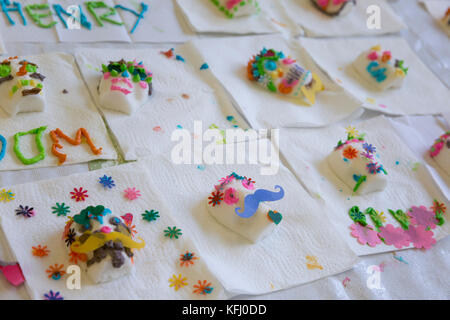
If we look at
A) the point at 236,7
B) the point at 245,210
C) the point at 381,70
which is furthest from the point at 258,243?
the point at 236,7

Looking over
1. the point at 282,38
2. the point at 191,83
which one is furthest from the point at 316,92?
the point at 191,83

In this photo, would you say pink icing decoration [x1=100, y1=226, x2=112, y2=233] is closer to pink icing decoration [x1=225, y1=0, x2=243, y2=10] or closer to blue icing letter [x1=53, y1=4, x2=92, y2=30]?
blue icing letter [x1=53, y1=4, x2=92, y2=30]

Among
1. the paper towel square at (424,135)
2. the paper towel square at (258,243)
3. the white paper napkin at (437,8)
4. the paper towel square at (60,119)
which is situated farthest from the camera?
the white paper napkin at (437,8)

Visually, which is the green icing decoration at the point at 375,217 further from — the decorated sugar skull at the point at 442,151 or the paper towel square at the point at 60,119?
the paper towel square at the point at 60,119

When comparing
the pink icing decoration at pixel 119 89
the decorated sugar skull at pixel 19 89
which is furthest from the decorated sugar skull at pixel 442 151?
the decorated sugar skull at pixel 19 89

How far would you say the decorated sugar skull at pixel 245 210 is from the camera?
1.16 metres

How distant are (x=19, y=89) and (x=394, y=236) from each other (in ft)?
3.39

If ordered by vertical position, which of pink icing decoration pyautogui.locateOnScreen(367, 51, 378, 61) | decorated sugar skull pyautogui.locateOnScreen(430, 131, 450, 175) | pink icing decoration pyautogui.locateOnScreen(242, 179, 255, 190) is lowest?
pink icing decoration pyautogui.locateOnScreen(242, 179, 255, 190)

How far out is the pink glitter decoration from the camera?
1.18 m

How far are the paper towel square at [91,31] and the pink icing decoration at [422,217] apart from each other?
Result: 1.02 meters

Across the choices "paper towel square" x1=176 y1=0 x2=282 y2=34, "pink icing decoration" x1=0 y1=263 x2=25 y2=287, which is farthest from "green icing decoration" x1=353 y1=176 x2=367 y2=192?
"pink icing decoration" x1=0 y1=263 x2=25 y2=287

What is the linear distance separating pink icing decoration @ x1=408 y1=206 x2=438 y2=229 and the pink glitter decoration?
735mm

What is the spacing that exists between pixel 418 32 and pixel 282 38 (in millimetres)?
657

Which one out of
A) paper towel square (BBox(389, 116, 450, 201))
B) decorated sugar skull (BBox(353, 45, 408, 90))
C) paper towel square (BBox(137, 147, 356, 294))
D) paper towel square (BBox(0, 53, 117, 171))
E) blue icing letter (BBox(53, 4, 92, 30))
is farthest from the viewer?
decorated sugar skull (BBox(353, 45, 408, 90))
